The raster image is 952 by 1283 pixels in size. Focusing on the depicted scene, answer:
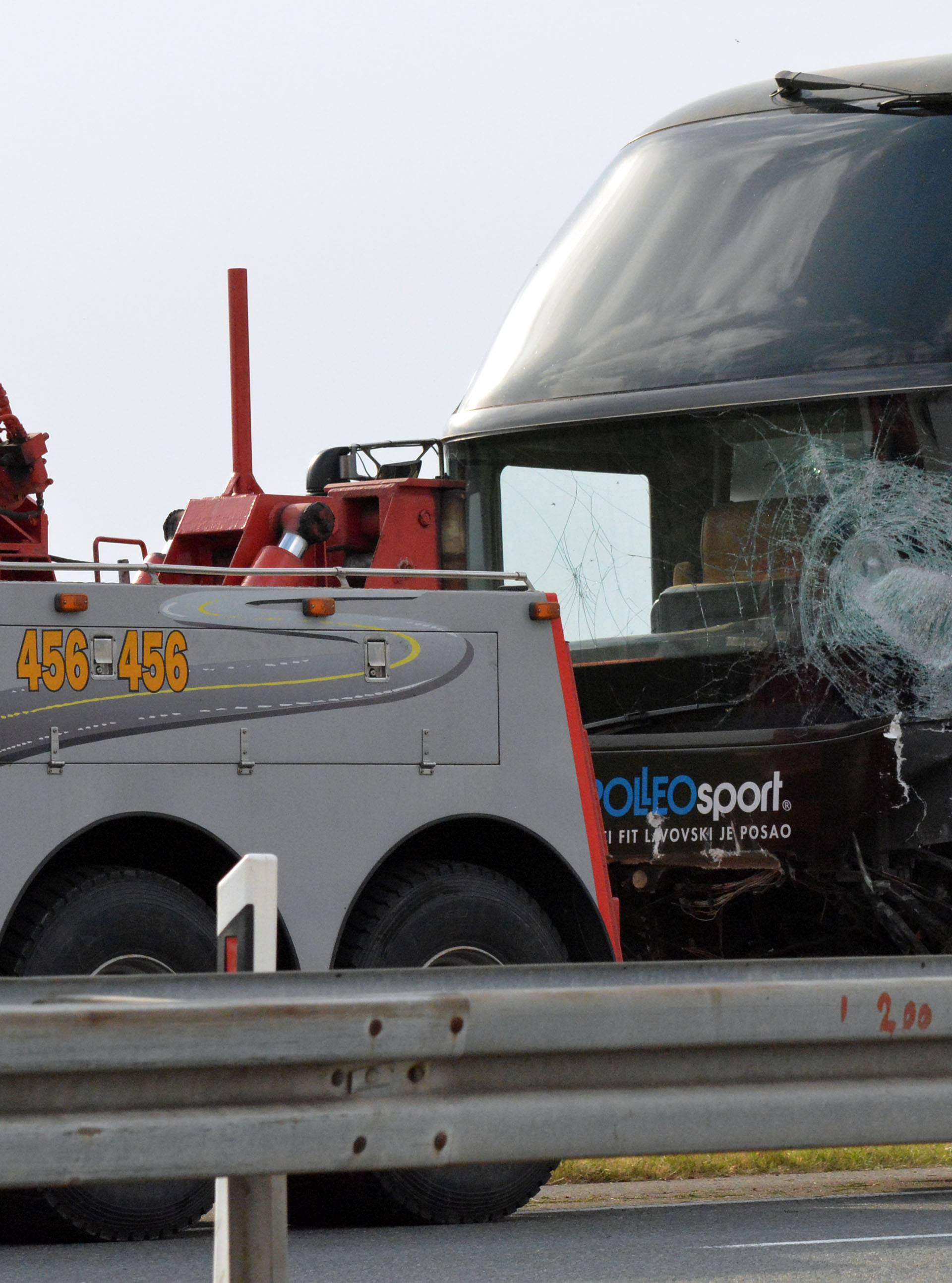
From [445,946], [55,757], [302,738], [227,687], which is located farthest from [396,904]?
[55,757]

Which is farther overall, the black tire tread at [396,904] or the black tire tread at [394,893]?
the black tire tread at [394,893]

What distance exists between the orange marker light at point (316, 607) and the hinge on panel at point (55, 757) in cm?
99

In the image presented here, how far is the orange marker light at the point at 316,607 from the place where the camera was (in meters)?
7.52

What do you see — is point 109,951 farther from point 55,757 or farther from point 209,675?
point 209,675

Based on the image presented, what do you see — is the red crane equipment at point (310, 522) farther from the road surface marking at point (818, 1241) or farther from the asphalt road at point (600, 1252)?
the road surface marking at point (818, 1241)

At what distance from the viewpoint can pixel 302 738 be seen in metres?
7.48

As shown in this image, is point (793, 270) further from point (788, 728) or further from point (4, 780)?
point (4, 780)

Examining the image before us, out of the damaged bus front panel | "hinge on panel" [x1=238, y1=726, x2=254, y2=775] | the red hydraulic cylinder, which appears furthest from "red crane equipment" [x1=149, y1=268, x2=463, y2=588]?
"hinge on panel" [x1=238, y1=726, x2=254, y2=775]

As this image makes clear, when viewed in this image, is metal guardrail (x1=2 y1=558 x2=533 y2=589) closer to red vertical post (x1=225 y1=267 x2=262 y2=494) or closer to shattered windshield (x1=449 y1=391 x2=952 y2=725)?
shattered windshield (x1=449 y1=391 x2=952 y2=725)

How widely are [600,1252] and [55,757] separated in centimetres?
234

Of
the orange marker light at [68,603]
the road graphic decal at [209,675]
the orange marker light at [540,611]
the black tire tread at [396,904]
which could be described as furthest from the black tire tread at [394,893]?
the orange marker light at [68,603]

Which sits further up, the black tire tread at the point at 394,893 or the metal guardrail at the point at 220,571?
the metal guardrail at the point at 220,571

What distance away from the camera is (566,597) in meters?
10.1

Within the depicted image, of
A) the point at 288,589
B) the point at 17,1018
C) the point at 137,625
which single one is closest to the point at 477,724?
the point at 288,589
